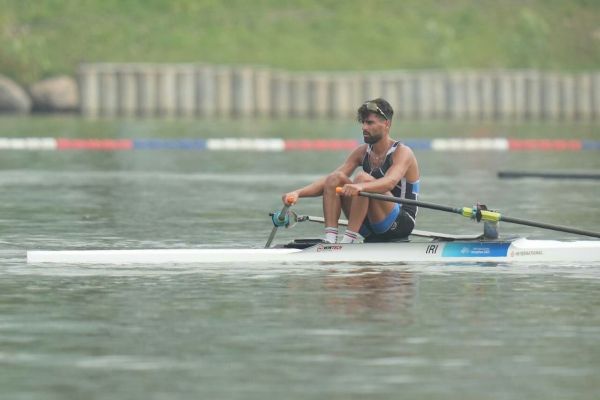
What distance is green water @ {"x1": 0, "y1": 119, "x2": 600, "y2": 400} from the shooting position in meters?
11.1

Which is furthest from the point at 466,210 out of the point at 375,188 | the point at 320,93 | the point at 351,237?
the point at 320,93

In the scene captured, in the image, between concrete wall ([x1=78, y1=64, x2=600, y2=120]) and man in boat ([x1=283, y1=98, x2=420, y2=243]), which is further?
concrete wall ([x1=78, y1=64, x2=600, y2=120])

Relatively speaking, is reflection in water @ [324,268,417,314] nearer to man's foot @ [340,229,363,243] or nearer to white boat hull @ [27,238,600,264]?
white boat hull @ [27,238,600,264]

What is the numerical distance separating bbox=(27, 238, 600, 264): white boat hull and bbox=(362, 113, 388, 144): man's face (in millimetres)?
1033

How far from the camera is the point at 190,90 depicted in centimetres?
6009

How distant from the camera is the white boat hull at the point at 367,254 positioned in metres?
17.4

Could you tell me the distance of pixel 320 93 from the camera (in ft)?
198

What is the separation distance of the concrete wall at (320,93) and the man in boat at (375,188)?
137 feet

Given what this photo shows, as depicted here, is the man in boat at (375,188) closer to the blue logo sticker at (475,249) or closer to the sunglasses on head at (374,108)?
the sunglasses on head at (374,108)

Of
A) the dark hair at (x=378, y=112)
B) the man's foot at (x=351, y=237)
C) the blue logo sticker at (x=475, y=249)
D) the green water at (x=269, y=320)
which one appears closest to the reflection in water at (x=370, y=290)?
the green water at (x=269, y=320)

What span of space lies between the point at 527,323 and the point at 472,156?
26108 mm

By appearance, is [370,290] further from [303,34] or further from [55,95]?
[303,34]

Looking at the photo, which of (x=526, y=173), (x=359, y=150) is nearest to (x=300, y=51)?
(x=526, y=173)

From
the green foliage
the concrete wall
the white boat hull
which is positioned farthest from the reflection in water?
the green foliage
